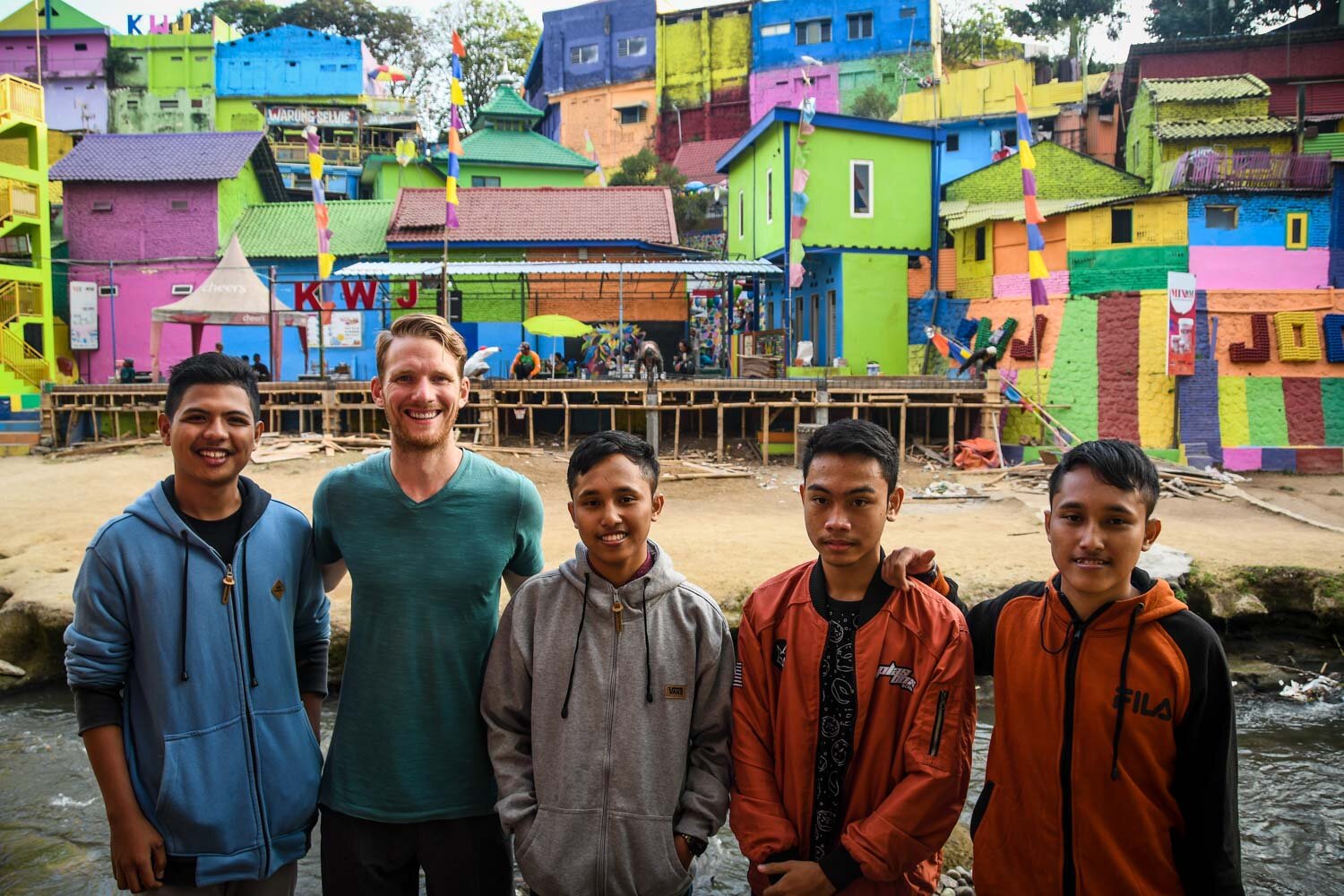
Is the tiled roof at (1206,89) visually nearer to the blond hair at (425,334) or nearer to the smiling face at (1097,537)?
the smiling face at (1097,537)

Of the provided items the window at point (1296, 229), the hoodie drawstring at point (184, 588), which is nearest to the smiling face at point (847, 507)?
the hoodie drawstring at point (184, 588)

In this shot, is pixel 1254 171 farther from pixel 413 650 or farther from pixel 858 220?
pixel 413 650

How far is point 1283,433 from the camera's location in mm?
17719

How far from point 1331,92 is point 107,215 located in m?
33.0

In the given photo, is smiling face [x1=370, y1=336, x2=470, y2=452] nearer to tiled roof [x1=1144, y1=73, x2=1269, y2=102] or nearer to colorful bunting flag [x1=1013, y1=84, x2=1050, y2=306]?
colorful bunting flag [x1=1013, y1=84, x2=1050, y2=306]

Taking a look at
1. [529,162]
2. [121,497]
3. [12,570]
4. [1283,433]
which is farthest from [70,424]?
[1283,433]

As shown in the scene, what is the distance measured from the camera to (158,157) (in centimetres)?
2723

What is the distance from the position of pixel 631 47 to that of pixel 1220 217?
29201 millimetres

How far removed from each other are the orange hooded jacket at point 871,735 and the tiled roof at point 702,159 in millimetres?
34914

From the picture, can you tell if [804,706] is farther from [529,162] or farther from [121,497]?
[529,162]

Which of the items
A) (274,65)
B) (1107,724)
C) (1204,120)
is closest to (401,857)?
(1107,724)

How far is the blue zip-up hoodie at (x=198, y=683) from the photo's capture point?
248cm

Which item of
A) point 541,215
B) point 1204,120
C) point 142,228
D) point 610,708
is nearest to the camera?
point 610,708

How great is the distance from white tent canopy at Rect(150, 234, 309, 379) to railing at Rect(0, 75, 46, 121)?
9.01 meters
